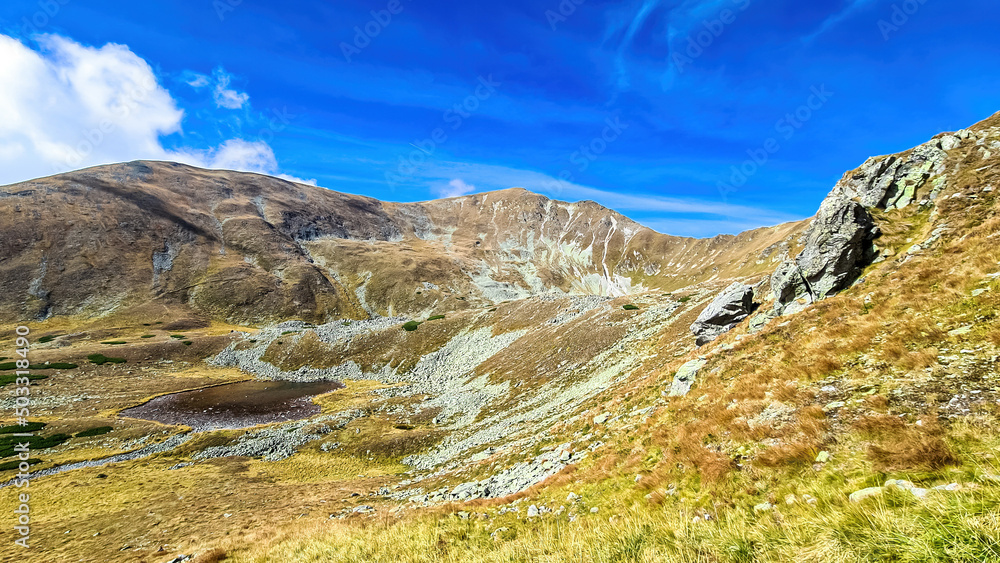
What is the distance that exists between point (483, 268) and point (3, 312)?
537 feet

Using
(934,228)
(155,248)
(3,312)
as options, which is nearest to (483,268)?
(155,248)

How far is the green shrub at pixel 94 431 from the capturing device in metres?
37.6

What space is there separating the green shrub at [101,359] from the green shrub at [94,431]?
39.2 meters

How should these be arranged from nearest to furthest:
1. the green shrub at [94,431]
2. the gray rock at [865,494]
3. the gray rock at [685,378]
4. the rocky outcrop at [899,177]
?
the gray rock at [865,494] < the gray rock at [685,378] < the rocky outcrop at [899,177] < the green shrub at [94,431]

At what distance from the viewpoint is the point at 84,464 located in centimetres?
3192

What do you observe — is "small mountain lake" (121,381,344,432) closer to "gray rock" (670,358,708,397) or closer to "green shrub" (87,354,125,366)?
"green shrub" (87,354,125,366)

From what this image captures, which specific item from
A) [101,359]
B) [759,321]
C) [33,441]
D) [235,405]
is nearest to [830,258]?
[759,321]

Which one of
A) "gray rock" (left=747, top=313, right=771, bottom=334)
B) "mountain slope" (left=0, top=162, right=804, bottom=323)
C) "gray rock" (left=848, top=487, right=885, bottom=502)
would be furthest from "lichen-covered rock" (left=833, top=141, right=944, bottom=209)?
"mountain slope" (left=0, top=162, right=804, bottom=323)

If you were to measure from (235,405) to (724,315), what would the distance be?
5994cm

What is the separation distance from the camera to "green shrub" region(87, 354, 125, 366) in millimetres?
66156

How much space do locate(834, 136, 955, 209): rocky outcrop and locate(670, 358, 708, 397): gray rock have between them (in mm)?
16907

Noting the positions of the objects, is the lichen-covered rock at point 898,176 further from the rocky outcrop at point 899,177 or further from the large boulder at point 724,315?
the large boulder at point 724,315

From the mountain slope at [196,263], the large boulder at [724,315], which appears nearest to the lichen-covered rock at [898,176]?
the large boulder at [724,315]

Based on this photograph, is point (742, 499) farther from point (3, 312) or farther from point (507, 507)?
point (3, 312)
